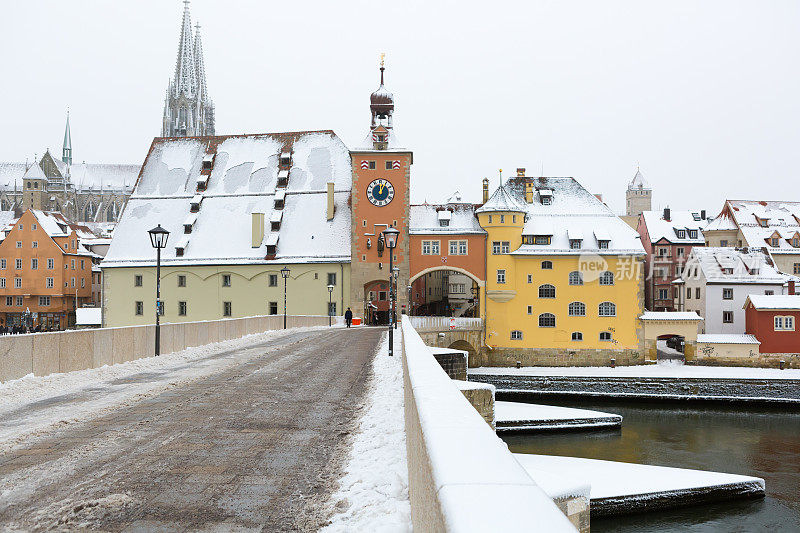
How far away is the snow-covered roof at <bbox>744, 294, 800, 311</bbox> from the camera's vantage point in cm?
5547

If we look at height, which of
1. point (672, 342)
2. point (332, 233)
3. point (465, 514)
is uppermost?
point (332, 233)

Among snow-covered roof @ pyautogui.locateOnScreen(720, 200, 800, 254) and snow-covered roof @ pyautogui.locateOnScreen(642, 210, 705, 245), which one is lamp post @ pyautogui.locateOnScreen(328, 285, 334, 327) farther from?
snow-covered roof @ pyautogui.locateOnScreen(720, 200, 800, 254)

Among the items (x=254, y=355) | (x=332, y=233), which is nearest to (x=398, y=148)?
(x=332, y=233)

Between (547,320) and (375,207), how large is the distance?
17238 millimetres

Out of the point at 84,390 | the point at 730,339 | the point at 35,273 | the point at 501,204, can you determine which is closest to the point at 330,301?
the point at 501,204

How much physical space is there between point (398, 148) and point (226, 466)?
2197 inches

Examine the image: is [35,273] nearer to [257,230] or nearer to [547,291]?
[257,230]

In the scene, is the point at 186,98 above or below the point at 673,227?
above

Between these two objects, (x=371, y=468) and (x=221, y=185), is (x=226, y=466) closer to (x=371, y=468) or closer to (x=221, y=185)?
(x=371, y=468)

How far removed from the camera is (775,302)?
5609cm

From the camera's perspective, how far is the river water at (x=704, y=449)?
23156 millimetres

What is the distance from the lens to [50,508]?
6250mm

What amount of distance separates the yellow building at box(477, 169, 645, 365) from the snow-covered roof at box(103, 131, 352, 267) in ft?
45.6

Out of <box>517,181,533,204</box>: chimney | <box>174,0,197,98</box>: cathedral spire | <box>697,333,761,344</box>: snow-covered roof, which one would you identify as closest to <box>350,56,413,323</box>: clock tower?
<box>517,181,533,204</box>: chimney
